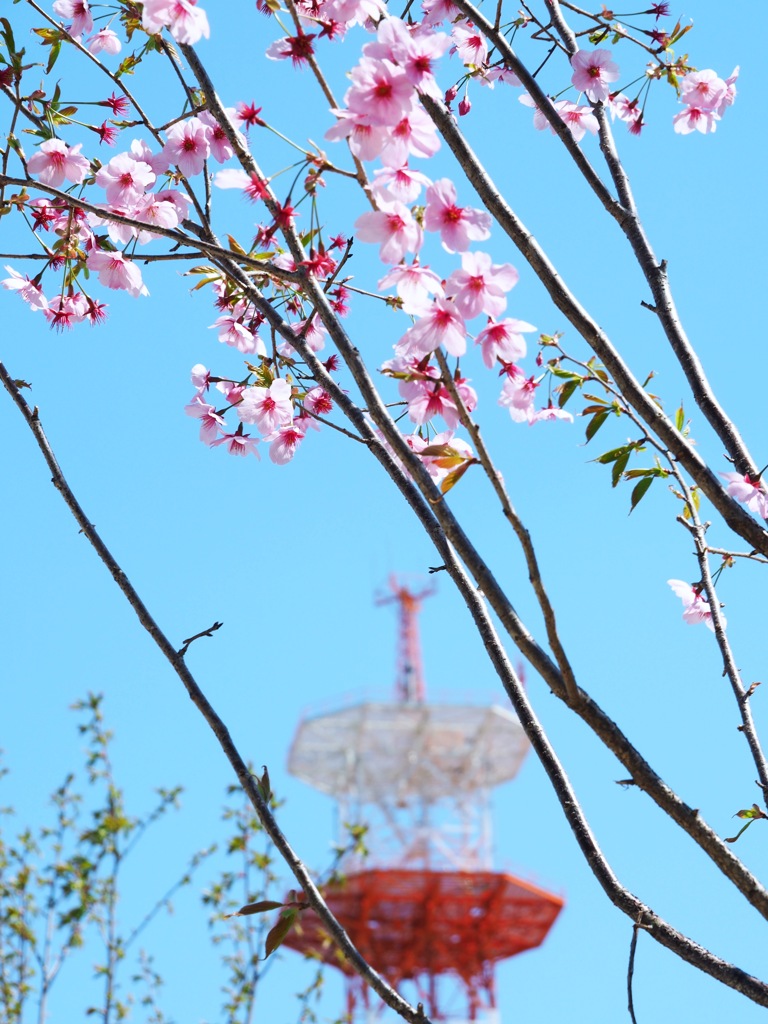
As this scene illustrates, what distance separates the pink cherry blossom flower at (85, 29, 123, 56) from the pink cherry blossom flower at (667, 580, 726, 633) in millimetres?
1670

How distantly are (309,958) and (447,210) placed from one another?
20.1 ft

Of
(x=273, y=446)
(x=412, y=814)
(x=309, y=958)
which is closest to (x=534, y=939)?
(x=412, y=814)

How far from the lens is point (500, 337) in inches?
82.8

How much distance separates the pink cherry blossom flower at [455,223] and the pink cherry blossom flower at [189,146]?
695 millimetres

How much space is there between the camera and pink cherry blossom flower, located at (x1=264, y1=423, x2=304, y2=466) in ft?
8.46

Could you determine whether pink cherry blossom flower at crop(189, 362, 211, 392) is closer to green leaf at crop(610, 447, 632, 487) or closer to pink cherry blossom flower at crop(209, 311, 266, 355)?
pink cherry blossom flower at crop(209, 311, 266, 355)

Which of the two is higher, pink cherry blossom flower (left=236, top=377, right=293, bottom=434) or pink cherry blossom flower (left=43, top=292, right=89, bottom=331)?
pink cherry blossom flower (left=43, top=292, right=89, bottom=331)

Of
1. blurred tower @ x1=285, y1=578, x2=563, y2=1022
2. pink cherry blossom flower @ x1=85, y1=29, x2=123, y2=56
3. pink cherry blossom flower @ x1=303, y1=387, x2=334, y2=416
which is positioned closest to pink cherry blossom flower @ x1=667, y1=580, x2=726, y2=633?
pink cherry blossom flower @ x1=303, y1=387, x2=334, y2=416

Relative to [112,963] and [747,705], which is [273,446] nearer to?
[747,705]

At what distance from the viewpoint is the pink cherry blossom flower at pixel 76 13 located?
2754mm

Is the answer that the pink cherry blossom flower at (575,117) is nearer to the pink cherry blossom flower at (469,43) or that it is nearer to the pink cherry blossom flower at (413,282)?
the pink cherry blossom flower at (469,43)

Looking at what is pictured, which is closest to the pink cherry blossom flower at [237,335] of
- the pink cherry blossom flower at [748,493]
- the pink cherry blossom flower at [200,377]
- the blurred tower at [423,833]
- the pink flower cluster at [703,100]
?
the pink cherry blossom flower at [200,377]

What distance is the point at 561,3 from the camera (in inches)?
106

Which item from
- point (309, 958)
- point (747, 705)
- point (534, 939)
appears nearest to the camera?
point (747, 705)
